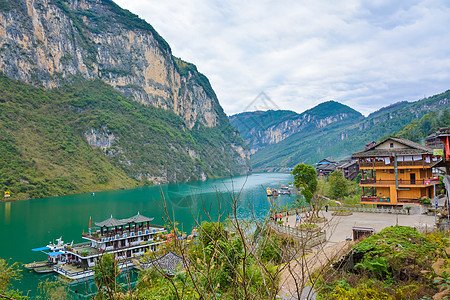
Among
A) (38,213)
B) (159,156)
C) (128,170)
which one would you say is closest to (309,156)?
(159,156)

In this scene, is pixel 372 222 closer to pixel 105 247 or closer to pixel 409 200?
pixel 409 200

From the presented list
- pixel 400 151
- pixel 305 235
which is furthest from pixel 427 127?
pixel 305 235

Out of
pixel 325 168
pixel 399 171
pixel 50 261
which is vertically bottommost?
pixel 50 261

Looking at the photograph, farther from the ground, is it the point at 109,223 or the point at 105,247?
the point at 109,223

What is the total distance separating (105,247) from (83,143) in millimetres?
84122

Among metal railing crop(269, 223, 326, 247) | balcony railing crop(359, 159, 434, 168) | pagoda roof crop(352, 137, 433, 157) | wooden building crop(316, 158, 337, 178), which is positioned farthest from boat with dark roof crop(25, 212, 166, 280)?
wooden building crop(316, 158, 337, 178)

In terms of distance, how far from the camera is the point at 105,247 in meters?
21.7

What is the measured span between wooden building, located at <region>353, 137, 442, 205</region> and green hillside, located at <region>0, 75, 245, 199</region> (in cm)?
6354

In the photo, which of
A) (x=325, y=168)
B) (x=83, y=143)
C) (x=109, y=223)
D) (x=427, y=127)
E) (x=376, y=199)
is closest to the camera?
(x=109, y=223)

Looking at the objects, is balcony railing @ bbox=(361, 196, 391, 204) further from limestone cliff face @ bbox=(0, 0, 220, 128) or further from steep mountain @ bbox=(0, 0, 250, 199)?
limestone cliff face @ bbox=(0, 0, 220, 128)

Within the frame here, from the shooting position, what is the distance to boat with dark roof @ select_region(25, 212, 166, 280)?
67.1ft

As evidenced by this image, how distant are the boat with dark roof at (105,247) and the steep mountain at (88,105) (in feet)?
152

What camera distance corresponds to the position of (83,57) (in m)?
120

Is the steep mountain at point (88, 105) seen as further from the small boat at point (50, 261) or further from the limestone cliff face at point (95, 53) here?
the small boat at point (50, 261)
